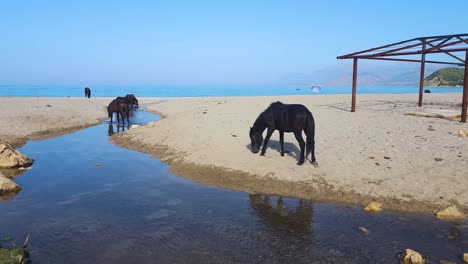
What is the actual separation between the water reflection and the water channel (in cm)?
2

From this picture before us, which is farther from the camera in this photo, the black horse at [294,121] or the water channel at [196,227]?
the black horse at [294,121]

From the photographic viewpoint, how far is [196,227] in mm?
7156

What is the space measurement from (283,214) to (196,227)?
6.57 ft

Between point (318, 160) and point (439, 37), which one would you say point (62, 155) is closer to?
point (318, 160)

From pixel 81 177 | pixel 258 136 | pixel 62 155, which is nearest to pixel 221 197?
pixel 258 136

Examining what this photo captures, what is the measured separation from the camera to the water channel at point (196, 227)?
19.7ft

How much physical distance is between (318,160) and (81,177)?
24.1 ft

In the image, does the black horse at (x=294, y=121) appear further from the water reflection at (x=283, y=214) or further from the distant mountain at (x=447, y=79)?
the distant mountain at (x=447, y=79)

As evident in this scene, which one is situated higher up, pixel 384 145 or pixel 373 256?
pixel 384 145

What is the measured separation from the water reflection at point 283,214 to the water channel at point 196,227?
0.02 meters

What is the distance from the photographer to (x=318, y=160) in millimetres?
11000

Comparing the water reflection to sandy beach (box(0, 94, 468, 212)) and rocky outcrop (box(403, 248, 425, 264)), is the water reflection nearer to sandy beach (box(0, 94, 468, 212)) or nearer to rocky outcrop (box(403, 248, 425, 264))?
sandy beach (box(0, 94, 468, 212))

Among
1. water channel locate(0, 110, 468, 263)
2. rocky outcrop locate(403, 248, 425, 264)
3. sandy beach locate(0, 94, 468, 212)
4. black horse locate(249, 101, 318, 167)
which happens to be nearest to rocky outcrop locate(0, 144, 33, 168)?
water channel locate(0, 110, 468, 263)

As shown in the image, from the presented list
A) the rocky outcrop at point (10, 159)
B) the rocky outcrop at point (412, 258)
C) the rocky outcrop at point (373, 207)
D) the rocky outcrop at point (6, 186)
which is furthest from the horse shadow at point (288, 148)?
the rocky outcrop at point (10, 159)
